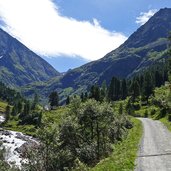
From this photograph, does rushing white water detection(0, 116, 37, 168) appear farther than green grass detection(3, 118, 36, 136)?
No

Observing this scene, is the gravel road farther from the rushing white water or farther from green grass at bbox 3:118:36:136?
green grass at bbox 3:118:36:136

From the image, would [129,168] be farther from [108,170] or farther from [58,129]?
[58,129]

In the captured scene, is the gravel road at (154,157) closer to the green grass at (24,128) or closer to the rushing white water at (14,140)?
the rushing white water at (14,140)

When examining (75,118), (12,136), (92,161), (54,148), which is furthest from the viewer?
(12,136)

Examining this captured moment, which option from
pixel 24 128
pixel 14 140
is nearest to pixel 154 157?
pixel 14 140

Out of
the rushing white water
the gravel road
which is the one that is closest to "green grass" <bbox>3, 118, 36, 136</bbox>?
the rushing white water

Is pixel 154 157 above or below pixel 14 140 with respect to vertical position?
below

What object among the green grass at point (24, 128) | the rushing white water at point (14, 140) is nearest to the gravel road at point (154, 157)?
the rushing white water at point (14, 140)

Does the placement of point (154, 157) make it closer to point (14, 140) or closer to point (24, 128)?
point (14, 140)

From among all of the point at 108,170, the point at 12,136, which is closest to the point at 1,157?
the point at 108,170

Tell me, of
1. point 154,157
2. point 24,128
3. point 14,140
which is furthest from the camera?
point 24,128

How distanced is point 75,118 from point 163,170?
26.4 m

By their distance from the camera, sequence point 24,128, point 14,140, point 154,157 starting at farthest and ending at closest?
point 24,128
point 14,140
point 154,157

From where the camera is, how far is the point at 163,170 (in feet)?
91.7
